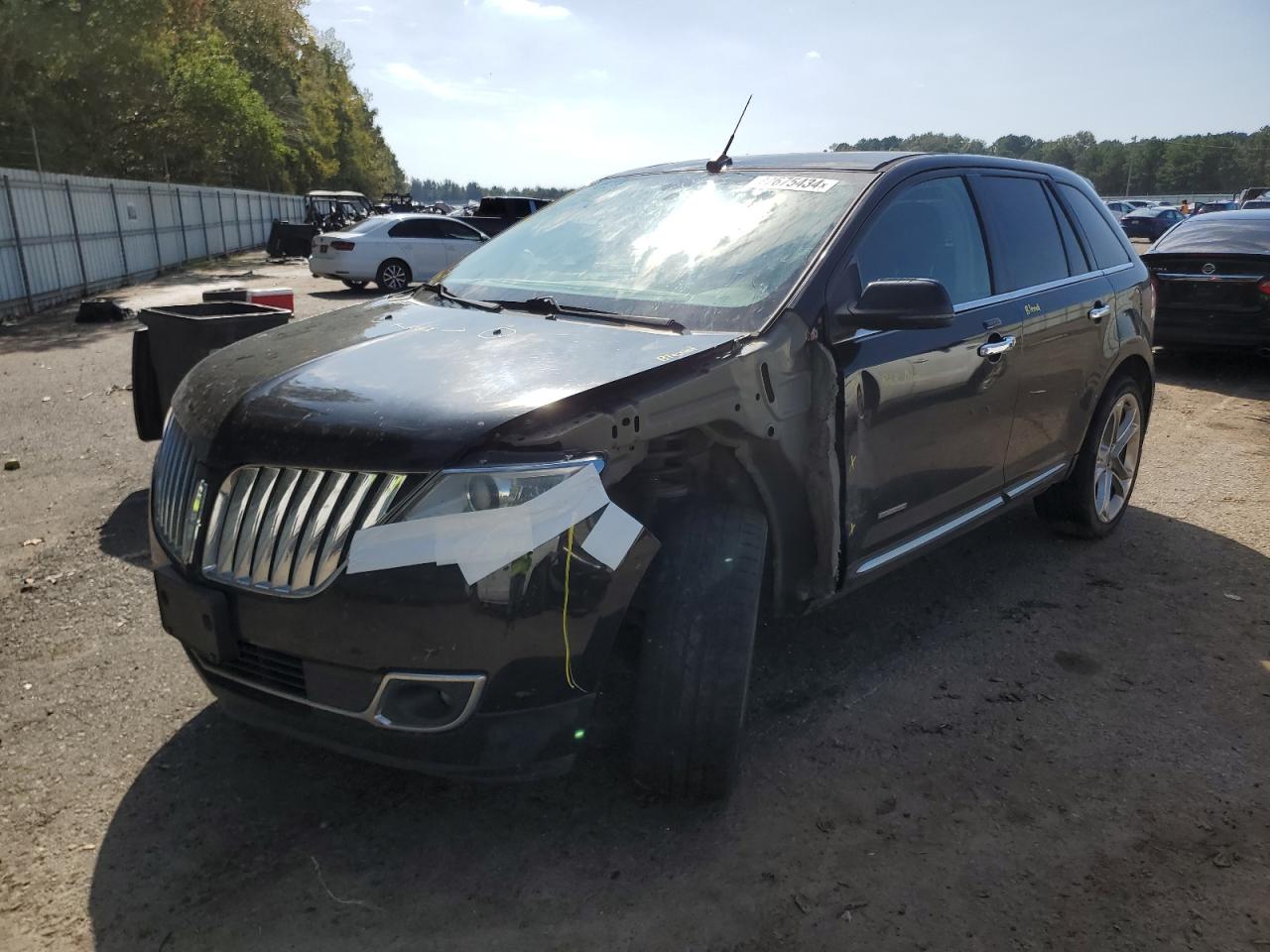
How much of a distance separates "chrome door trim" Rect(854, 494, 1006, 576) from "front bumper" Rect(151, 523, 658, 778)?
1.16 metres

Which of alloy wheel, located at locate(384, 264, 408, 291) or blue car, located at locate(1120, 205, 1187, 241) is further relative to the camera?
blue car, located at locate(1120, 205, 1187, 241)

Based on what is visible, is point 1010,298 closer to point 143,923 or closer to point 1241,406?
point 143,923

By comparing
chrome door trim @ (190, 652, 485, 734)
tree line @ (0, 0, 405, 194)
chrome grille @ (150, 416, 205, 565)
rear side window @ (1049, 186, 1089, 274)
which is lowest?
chrome door trim @ (190, 652, 485, 734)

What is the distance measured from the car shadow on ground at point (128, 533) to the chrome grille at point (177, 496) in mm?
1608

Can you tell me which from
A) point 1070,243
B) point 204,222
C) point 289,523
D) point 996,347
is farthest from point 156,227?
point 289,523

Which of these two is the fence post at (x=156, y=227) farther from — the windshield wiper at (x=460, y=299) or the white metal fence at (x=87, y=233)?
the windshield wiper at (x=460, y=299)

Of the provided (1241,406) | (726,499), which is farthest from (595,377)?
(1241,406)

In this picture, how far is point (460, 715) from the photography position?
89.0 inches

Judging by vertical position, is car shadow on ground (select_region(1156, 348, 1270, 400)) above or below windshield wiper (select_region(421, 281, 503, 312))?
below

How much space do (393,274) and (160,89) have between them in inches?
841

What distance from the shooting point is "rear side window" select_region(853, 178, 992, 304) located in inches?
130

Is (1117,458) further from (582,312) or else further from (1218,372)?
(1218,372)

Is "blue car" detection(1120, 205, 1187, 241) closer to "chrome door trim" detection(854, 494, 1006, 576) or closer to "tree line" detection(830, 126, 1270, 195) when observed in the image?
"chrome door trim" detection(854, 494, 1006, 576)

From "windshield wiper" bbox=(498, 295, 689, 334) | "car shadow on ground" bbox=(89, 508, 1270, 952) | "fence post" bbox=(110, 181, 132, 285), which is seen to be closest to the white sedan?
"fence post" bbox=(110, 181, 132, 285)
